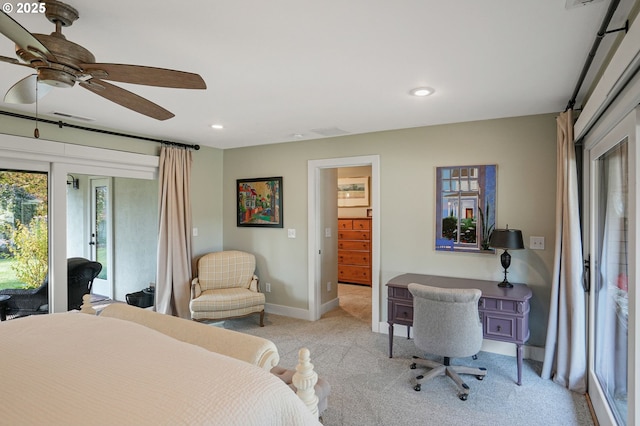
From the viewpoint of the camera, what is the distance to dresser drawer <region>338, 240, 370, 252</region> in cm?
691

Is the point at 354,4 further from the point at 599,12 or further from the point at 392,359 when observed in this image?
the point at 392,359

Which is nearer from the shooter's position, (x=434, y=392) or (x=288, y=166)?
(x=434, y=392)

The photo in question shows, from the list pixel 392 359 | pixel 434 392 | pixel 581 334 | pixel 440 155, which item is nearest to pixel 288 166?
pixel 440 155

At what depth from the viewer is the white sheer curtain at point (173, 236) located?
175 inches

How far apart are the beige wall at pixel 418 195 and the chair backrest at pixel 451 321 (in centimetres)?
108

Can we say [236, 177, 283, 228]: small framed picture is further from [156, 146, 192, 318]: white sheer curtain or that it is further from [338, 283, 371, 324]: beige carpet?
[338, 283, 371, 324]: beige carpet

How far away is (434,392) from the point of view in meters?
2.88

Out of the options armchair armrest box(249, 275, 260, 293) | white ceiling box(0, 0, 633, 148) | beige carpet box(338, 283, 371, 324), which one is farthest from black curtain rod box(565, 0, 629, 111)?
armchair armrest box(249, 275, 260, 293)

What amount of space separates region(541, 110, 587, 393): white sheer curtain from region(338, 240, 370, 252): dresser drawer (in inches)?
157

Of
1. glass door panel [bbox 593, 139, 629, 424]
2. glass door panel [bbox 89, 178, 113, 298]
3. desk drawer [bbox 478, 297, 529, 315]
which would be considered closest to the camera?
glass door panel [bbox 593, 139, 629, 424]

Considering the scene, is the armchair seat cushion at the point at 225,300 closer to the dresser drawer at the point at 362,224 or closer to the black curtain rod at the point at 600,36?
the dresser drawer at the point at 362,224

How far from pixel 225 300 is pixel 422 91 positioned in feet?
10.1

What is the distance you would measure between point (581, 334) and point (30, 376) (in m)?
3.50

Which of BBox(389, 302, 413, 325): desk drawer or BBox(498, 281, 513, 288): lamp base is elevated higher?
BBox(498, 281, 513, 288): lamp base
